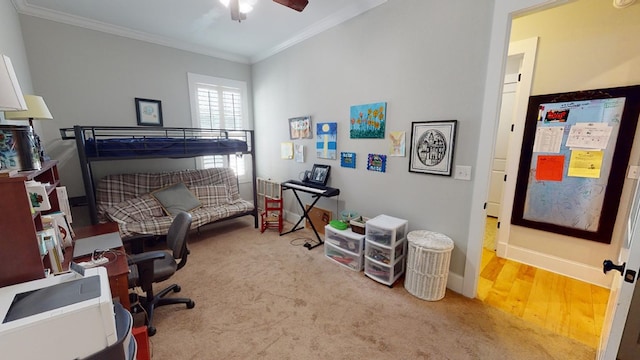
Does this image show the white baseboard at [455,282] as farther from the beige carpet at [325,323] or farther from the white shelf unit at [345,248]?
the white shelf unit at [345,248]

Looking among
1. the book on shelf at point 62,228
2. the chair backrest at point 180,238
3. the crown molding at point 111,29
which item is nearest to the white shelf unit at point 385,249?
the chair backrest at point 180,238

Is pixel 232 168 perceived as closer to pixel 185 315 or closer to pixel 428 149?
pixel 185 315

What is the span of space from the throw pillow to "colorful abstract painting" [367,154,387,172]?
2.48m

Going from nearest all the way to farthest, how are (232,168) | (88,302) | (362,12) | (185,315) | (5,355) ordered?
(5,355), (88,302), (185,315), (362,12), (232,168)

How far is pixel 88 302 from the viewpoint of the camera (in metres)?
0.88

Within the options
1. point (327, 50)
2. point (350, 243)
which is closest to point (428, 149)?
point (350, 243)

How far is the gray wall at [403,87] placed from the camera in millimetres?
2061

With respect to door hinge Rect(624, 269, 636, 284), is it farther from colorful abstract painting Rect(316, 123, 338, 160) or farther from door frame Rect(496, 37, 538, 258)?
colorful abstract painting Rect(316, 123, 338, 160)

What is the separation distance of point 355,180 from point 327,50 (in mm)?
1707

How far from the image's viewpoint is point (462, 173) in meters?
2.16

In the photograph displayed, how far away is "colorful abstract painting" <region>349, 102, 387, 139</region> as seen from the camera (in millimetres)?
2662

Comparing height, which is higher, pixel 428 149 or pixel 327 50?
pixel 327 50

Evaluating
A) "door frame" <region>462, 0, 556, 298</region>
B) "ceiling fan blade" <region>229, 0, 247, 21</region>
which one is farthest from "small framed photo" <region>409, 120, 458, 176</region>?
"ceiling fan blade" <region>229, 0, 247, 21</region>

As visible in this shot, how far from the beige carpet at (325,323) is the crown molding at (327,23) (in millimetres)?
2848
